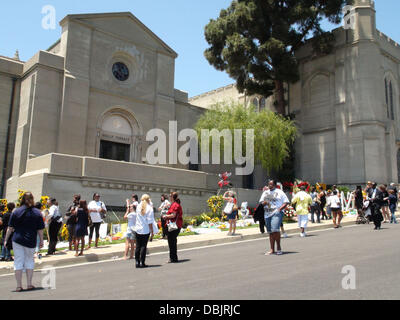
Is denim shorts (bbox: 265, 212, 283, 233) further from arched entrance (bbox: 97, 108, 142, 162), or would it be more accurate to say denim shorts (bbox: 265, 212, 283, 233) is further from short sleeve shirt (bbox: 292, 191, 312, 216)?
arched entrance (bbox: 97, 108, 142, 162)

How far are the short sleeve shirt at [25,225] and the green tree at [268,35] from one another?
2679 cm

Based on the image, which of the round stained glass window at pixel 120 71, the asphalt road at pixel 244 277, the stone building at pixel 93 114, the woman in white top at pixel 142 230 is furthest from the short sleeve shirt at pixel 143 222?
the round stained glass window at pixel 120 71

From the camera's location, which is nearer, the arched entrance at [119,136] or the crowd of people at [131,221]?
the crowd of people at [131,221]

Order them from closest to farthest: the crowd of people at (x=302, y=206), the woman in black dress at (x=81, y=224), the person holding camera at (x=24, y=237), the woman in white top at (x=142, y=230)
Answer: the person holding camera at (x=24, y=237)
the woman in white top at (x=142, y=230)
the crowd of people at (x=302, y=206)
the woman in black dress at (x=81, y=224)

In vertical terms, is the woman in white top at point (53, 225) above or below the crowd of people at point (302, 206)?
below

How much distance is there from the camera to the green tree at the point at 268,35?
103 ft

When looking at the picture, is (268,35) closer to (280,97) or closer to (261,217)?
(280,97)

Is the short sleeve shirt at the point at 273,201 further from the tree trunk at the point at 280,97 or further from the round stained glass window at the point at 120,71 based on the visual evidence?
the tree trunk at the point at 280,97

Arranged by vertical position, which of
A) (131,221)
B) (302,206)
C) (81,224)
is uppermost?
(302,206)

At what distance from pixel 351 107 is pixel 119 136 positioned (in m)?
18.7

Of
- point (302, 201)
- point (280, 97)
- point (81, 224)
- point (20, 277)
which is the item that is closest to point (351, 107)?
point (280, 97)

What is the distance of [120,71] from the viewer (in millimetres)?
28047

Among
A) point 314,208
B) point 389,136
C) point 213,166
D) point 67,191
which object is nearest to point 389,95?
point 389,136

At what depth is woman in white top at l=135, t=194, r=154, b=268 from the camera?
9117 mm
